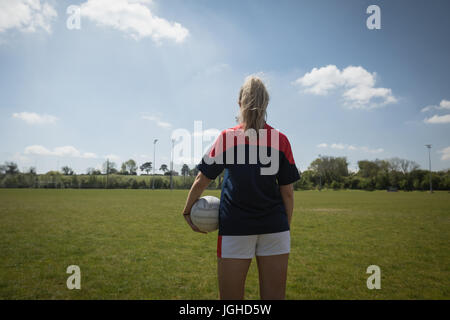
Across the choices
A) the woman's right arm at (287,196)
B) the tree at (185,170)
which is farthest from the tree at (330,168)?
the woman's right arm at (287,196)

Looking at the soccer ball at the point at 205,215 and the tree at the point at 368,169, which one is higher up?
the tree at the point at 368,169

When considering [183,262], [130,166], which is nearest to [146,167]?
[130,166]

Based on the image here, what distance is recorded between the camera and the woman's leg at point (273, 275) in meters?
2.29

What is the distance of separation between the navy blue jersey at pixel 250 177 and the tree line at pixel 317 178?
212ft

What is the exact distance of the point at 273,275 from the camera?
2285 mm

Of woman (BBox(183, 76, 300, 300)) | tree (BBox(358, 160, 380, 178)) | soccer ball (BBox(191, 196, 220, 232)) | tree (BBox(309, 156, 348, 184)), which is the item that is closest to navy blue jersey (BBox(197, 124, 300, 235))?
woman (BBox(183, 76, 300, 300))

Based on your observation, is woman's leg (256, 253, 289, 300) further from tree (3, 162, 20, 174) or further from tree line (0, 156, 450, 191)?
tree (3, 162, 20, 174)

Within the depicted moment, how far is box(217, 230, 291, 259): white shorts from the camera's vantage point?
224cm

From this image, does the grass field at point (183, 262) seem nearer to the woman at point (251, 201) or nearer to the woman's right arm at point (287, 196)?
the woman at point (251, 201)

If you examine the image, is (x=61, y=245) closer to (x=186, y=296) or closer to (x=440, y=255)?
(x=186, y=296)

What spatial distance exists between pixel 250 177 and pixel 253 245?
56cm
